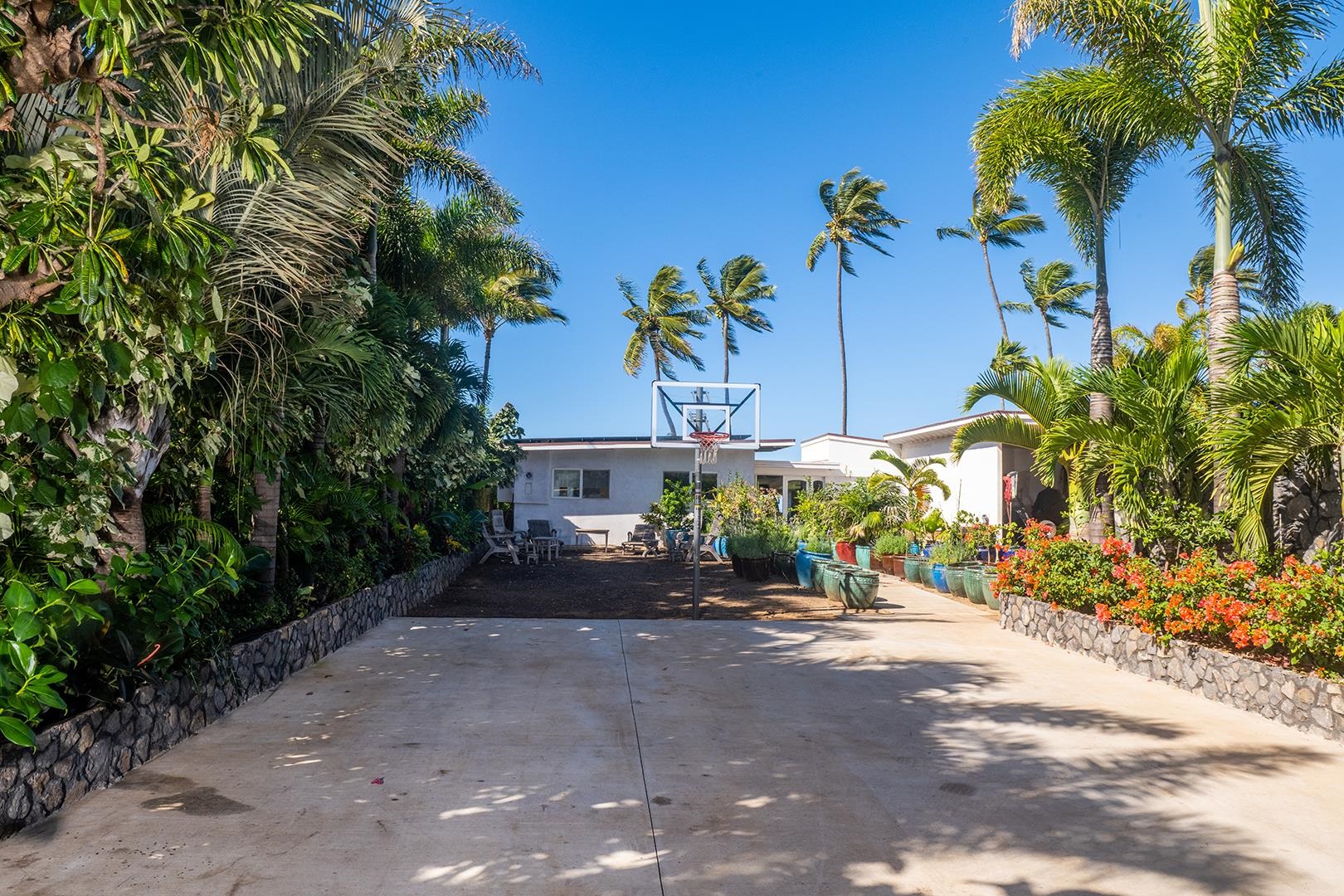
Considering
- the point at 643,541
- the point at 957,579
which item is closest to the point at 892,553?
the point at 957,579

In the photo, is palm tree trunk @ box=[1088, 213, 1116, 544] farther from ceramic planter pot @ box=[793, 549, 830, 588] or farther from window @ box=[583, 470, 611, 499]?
window @ box=[583, 470, 611, 499]

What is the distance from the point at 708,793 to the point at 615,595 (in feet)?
29.2

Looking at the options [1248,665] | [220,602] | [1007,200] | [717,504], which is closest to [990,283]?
[717,504]

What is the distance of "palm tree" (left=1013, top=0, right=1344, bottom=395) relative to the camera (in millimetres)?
8133

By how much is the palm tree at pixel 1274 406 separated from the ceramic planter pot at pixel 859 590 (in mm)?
4791

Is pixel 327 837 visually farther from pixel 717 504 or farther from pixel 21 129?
pixel 717 504

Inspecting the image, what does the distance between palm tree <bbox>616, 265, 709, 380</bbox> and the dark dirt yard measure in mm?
17914

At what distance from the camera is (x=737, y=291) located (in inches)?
1422

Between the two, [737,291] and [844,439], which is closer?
[844,439]

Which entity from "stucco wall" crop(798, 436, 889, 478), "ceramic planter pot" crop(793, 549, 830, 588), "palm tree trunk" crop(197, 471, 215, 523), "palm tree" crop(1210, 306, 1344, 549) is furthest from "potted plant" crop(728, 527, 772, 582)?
"palm tree trunk" crop(197, 471, 215, 523)

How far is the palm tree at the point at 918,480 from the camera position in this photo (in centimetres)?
1825

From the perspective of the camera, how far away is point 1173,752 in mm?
5453

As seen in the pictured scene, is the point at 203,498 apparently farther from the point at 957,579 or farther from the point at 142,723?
the point at 957,579

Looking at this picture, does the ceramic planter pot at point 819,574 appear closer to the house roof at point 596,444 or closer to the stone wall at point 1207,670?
the stone wall at point 1207,670
